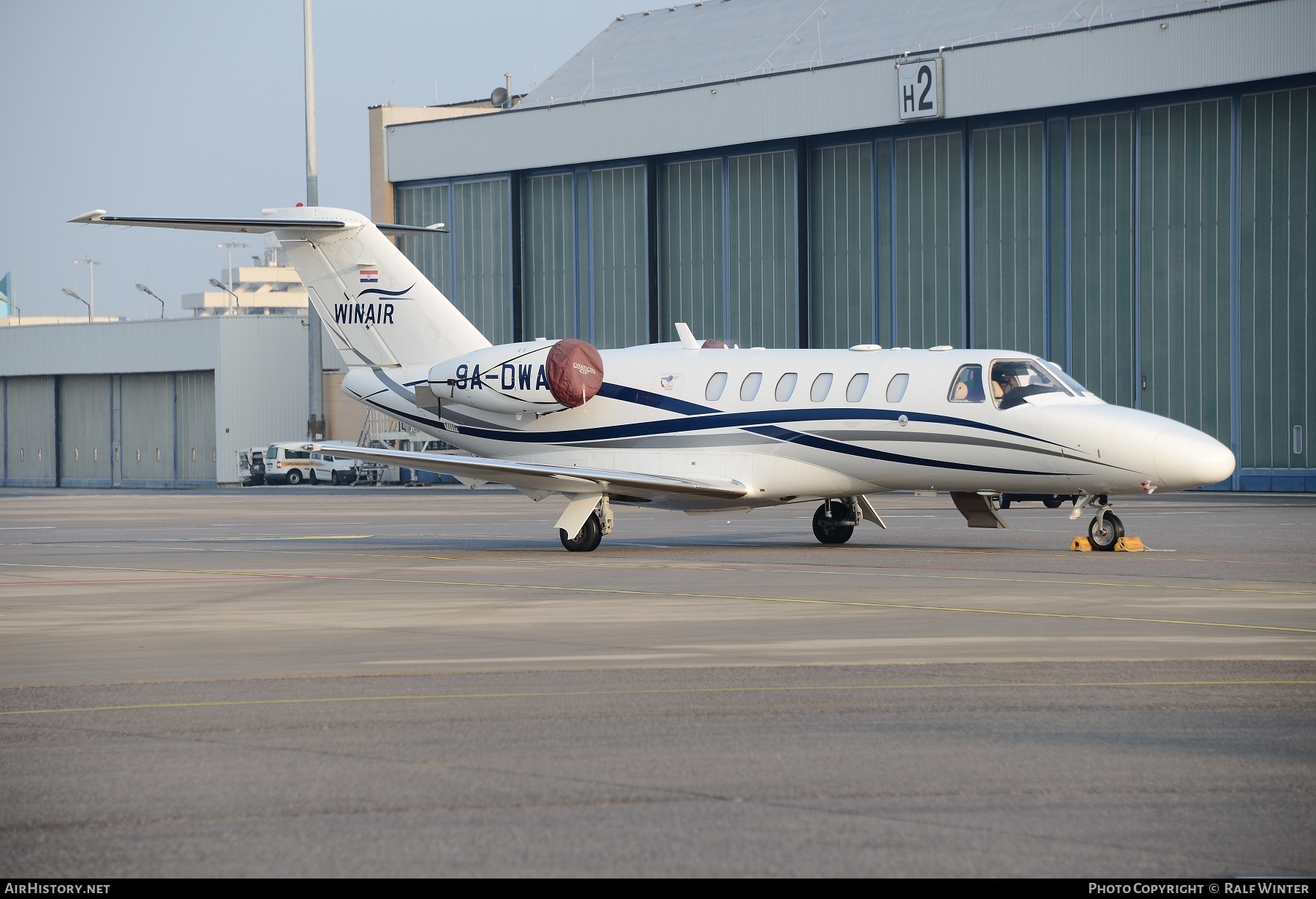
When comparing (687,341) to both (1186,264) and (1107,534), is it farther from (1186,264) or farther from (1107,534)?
(1186,264)

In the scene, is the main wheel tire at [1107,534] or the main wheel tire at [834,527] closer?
the main wheel tire at [1107,534]

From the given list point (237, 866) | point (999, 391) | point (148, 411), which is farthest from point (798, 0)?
point (237, 866)

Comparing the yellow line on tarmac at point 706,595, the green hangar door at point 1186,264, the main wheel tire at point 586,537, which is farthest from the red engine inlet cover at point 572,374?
the green hangar door at point 1186,264

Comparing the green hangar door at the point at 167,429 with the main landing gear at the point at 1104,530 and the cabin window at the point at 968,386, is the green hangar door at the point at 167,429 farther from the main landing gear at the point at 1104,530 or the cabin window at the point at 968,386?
the main landing gear at the point at 1104,530

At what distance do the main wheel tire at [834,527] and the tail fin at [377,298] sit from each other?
6.63 m

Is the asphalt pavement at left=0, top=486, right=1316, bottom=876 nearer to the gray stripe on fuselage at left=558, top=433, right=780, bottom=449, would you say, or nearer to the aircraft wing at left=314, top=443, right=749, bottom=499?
the aircraft wing at left=314, top=443, right=749, bottom=499

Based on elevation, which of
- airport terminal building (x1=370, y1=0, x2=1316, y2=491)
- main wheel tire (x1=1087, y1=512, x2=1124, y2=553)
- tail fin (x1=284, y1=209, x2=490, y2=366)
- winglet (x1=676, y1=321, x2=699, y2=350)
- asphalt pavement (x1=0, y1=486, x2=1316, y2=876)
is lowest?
asphalt pavement (x1=0, y1=486, x2=1316, y2=876)

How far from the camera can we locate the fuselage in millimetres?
21062

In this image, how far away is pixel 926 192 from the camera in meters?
54.2

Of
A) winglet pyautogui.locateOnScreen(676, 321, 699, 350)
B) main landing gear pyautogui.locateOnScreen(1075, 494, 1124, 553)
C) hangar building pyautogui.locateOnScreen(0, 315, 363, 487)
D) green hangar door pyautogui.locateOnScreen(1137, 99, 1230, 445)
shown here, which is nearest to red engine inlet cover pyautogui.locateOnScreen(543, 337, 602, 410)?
winglet pyautogui.locateOnScreen(676, 321, 699, 350)

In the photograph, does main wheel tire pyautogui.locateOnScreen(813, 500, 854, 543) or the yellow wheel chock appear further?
main wheel tire pyautogui.locateOnScreen(813, 500, 854, 543)

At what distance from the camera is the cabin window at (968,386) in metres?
22.1

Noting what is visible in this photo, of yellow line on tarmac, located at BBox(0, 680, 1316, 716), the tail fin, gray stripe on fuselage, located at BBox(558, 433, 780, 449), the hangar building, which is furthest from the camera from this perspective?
the hangar building

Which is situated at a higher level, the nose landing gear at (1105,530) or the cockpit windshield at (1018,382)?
the cockpit windshield at (1018,382)
